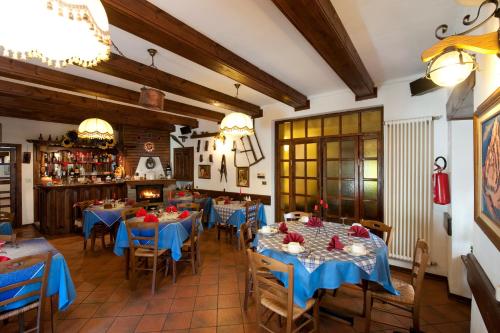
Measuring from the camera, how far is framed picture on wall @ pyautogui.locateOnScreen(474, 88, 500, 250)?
124cm

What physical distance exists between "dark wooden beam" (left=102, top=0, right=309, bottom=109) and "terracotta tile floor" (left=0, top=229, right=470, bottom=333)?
2664 millimetres

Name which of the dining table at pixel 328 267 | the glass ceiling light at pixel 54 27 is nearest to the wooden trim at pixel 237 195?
the dining table at pixel 328 267

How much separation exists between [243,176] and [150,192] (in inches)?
122

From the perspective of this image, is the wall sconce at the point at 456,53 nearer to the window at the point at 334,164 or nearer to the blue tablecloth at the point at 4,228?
the window at the point at 334,164

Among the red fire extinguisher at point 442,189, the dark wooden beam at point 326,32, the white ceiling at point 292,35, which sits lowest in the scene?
the red fire extinguisher at point 442,189

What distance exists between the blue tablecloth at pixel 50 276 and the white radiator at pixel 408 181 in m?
3.99

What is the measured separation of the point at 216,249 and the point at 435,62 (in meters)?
3.99

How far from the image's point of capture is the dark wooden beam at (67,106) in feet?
12.4

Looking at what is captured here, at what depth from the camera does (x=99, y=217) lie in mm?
4031

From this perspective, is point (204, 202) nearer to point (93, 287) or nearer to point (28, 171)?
point (93, 287)

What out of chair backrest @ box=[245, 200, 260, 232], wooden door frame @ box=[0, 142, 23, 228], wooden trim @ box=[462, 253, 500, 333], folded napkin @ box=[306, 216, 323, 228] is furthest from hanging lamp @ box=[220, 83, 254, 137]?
wooden door frame @ box=[0, 142, 23, 228]

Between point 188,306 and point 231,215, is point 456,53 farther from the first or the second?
point 231,215

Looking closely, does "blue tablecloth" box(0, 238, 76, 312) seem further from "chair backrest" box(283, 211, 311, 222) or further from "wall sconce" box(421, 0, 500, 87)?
"wall sconce" box(421, 0, 500, 87)

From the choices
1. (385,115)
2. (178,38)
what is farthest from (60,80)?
(385,115)
